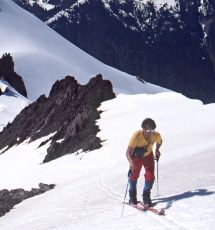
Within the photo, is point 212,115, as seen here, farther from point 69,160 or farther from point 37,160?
point 37,160

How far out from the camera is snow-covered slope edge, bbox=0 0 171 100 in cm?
8662

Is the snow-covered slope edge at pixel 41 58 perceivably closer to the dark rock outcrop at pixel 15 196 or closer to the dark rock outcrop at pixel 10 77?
the dark rock outcrop at pixel 10 77

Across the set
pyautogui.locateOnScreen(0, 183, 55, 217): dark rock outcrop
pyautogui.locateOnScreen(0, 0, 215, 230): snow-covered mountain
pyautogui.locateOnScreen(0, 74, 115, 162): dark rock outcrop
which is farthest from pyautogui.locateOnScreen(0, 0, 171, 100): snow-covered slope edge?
pyautogui.locateOnScreen(0, 183, 55, 217): dark rock outcrop

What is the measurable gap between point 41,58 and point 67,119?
7542 centimetres

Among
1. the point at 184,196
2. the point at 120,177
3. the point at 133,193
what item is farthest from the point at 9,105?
the point at 184,196

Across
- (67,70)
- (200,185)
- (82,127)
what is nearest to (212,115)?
(82,127)

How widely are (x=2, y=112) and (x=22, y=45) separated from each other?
59.1 metres

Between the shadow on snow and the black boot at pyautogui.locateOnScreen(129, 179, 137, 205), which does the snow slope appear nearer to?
the shadow on snow

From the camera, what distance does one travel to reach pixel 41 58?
318 feet

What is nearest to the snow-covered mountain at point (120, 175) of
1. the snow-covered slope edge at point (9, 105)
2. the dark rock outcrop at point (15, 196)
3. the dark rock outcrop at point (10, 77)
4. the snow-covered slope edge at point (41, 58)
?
the dark rock outcrop at point (15, 196)

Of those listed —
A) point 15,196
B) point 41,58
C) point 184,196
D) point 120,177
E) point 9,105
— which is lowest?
point 15,196

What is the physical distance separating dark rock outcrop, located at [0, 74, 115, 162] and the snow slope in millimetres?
1030

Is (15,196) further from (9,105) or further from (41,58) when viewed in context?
(41,58)

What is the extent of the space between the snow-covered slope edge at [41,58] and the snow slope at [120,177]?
2328 inches
